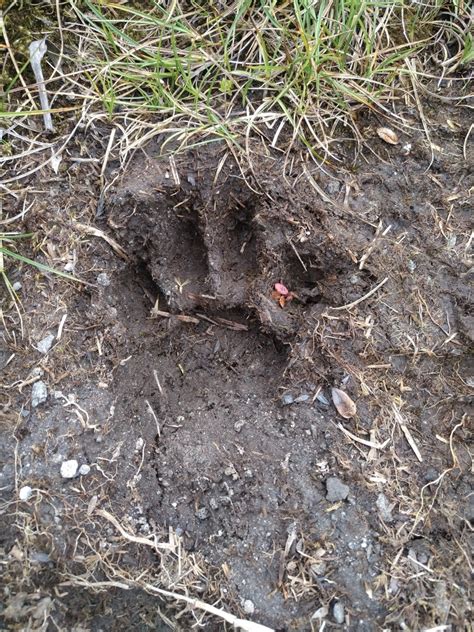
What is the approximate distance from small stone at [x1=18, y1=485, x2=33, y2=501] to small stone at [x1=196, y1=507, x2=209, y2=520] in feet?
1.56

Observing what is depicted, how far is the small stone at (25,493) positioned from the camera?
1532mm

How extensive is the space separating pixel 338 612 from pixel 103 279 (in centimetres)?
118

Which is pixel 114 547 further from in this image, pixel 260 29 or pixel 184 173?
pixel 260 29

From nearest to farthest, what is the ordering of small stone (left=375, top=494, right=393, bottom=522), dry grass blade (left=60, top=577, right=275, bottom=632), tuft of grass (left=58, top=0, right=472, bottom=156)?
dry grass blade (left=60, top=577, right=275, bottom=632)
small stone (left=375, top=494, right=393, bottom=522)
tuft of grass (left=58, top=0, right=472, bottom=156)

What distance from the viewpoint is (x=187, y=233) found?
1.81m

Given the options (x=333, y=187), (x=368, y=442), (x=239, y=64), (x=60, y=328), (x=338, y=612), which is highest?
(x=239, y=64)

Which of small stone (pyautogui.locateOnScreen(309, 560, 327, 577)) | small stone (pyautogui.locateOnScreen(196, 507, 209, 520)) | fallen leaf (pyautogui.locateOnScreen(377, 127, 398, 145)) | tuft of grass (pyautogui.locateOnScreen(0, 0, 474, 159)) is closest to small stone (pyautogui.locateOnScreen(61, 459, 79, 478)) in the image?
small stone (pyautogui.locateOnScreen(196, 507, 209, 520))

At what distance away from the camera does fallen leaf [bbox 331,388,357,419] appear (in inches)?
64.2

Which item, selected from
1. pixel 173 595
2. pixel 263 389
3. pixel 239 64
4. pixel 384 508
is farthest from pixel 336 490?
pixel 239 64

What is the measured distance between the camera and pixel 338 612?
4.83 feet

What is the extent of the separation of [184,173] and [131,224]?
235 millimetres

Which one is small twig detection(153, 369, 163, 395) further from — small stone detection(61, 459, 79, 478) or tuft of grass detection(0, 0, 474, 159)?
tuft of grass detection(0, 0, 474, 159)

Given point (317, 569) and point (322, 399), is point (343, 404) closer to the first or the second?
point (322, 399)

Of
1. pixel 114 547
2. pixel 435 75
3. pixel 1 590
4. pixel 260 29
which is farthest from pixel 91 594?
pixel 435 75
